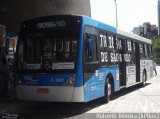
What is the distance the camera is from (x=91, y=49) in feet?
40.8

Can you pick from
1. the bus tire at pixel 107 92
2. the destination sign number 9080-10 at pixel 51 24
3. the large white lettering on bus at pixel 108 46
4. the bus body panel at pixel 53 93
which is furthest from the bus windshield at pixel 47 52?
the bus tire at pixel 107 92

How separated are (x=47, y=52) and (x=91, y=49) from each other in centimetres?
148

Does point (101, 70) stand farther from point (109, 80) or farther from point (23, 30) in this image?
point (23, 30)

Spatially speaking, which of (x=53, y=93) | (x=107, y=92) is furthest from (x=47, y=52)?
(x=107, y=92)

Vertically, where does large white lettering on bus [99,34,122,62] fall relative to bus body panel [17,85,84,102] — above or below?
above

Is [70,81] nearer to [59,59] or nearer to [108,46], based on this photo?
[59,59]

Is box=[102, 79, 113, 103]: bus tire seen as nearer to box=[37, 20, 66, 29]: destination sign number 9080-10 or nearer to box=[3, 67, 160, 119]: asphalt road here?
box=[3, 67, 160, 119]: asphalt road

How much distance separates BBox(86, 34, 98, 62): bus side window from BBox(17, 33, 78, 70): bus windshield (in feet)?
2.06

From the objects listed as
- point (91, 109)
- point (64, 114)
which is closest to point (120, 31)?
point (91, 109)

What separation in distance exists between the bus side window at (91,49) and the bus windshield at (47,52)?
629mm

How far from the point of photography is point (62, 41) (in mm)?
11695

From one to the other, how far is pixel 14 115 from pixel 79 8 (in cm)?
3625

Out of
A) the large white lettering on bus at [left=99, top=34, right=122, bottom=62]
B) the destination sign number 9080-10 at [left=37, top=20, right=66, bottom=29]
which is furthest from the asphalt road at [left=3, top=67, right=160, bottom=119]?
the destination sign number 9080-10 at [left=37, top=20, right=66, bottom=29]

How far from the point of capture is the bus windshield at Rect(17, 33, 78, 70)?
11602 millimetres
